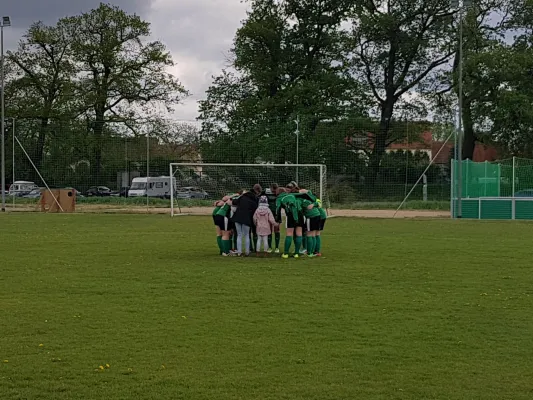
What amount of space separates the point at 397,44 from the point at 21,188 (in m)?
24.2

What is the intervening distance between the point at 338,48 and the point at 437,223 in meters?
24.7

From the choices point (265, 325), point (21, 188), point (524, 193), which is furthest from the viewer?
point (21, 188)

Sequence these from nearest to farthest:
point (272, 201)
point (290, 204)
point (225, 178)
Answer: point (290, 204), point (272, 201), point (225, 178)

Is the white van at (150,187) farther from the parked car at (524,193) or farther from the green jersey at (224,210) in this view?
the green jersey at (224,210)

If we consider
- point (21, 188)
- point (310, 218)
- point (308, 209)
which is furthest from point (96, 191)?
point (308, 209)

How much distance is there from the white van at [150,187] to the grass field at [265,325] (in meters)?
21.7

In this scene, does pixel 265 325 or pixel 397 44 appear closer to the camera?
pixel 265 325

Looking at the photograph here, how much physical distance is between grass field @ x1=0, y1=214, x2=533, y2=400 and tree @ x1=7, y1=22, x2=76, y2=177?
121 ft

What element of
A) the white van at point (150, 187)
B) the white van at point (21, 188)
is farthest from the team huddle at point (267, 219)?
the white van at point (21, 188)

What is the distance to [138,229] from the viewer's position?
75.1 ft

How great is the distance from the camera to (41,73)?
5134cm

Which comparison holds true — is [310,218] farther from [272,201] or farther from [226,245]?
[226,245]

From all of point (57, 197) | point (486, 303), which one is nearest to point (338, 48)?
point (57, 197)

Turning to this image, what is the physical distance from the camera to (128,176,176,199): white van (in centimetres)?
3756
